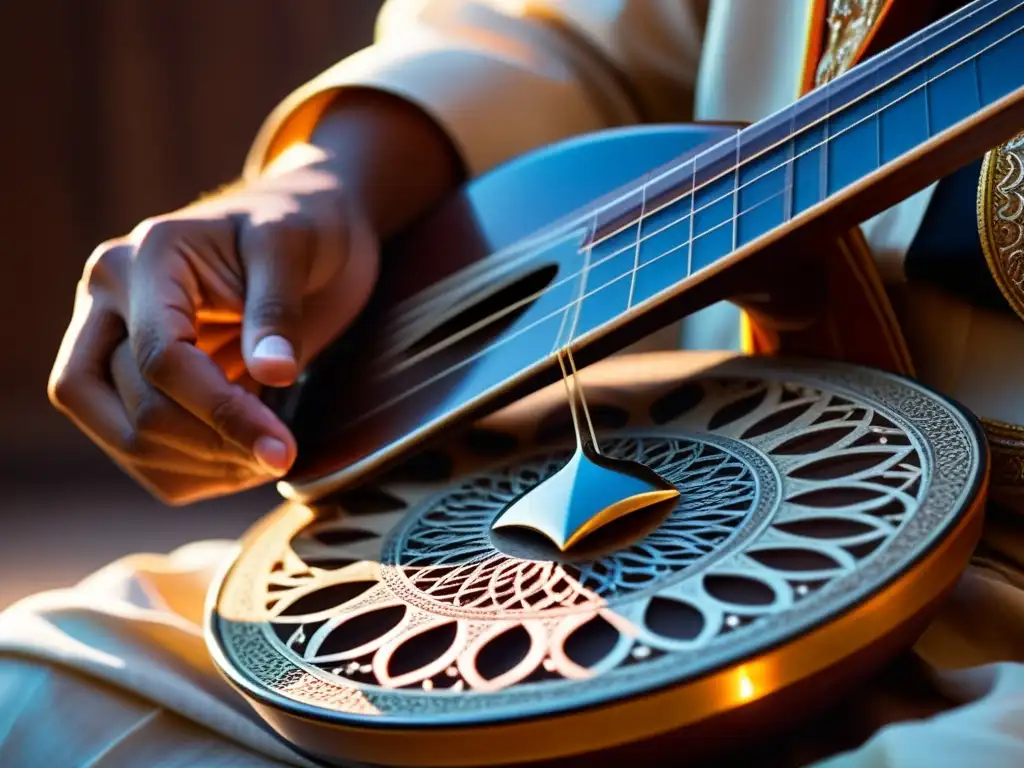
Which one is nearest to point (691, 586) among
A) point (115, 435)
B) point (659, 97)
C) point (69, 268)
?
point (115, 435)

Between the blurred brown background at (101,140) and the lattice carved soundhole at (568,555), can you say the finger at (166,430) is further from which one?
the blurred brown background at (101,140)

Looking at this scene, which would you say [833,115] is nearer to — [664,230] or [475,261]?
[664,230]

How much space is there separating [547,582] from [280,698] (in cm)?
11

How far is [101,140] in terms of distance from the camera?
163 centimetres

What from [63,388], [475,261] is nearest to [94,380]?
[63,388]

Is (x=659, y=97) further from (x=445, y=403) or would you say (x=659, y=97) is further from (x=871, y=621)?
(x=871, y=621)

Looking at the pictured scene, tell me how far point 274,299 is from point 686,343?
13.1 inches

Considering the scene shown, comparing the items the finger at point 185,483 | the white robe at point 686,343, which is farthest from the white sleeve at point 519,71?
the finger at point 185,483

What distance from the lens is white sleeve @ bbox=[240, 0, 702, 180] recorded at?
780 mm

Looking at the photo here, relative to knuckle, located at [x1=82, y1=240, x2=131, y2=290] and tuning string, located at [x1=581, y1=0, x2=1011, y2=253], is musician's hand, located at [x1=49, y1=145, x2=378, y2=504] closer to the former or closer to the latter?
knuckle, located at [x1=82, y1=240, x2=131, y2=290]

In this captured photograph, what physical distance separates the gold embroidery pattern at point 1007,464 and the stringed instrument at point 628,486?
6cm

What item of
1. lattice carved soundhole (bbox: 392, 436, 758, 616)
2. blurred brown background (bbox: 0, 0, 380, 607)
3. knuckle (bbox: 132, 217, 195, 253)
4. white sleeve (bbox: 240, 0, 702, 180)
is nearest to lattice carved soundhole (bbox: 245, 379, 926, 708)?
lattice carved soundhole (bbox: 392, 436, 758, 616)

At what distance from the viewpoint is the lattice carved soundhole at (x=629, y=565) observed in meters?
0.34

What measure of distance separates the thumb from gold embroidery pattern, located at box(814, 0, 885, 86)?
12.7 inches
